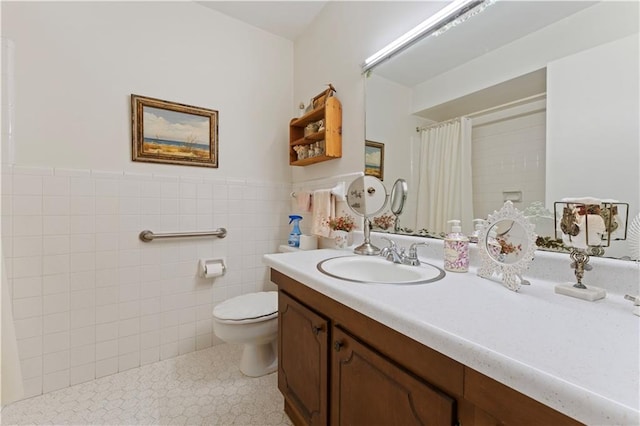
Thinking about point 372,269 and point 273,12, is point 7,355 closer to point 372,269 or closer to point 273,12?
point 372,269

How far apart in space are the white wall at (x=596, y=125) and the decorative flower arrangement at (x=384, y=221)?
71 centimetres

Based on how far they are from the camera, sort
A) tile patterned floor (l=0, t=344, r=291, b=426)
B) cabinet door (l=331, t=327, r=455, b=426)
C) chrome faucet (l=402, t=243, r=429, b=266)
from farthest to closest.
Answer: tile patterned floor (l=0, t=344, r=291, b=426) → chrome faucet (l=402, t=243, r=429, b=266) → cabinet door (l=331, t=327, r=455, b=426)

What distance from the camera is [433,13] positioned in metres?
1.30

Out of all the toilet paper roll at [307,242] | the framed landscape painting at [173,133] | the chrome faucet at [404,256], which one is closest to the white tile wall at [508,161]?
the chrome faucet at [404,256]

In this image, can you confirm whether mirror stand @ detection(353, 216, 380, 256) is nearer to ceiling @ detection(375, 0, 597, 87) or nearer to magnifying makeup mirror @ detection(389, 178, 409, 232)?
magnifying makeup mirror @ detection(389, 178, 409, 232)

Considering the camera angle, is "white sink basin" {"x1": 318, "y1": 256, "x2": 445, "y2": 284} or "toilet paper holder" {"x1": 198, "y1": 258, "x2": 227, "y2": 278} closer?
"white sink basin" {"x1": 318, "y1": 256, "x2": 445, "y2": 284}

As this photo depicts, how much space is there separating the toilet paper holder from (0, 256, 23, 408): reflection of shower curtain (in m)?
0.92

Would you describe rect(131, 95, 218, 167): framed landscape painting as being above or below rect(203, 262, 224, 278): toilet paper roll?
above

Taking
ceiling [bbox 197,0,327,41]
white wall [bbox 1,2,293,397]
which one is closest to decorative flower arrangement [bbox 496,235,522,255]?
white wall [bbox 1,2,293,397]

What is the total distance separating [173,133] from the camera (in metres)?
1.87

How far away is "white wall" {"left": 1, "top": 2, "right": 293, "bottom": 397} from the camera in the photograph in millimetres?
1486

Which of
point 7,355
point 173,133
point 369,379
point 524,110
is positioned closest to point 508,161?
point 524,110

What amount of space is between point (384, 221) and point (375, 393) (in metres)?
0.95

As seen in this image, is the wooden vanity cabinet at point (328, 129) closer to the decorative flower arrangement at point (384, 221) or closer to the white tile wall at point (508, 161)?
the decorative flower arrangement at point (384, 221)
